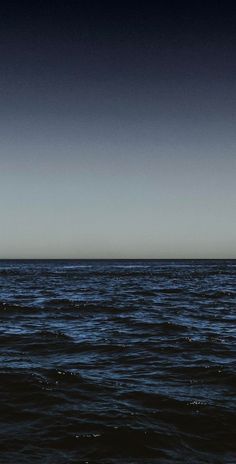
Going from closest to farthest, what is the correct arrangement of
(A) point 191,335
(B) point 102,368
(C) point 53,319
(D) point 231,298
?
(B) point 102,368 < (A) point 191,335 < (C) point 53,319 < (D) point 231,298

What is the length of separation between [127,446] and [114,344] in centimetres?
687

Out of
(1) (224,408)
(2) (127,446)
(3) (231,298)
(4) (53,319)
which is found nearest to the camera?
(2) (127,446)

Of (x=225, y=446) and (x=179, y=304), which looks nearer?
(x=225, y=446)

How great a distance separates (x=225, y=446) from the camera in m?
6.36

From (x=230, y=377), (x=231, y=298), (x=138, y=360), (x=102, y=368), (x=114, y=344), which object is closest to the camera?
(x=230, y=377)

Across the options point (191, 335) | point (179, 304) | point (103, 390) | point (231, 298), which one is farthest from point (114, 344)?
point (231, 298)

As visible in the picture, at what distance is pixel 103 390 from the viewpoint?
8.86 m

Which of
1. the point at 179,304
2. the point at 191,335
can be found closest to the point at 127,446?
the point at 191,335

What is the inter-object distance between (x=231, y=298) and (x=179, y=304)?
18.3 feet

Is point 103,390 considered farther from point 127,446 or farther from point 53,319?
point 53,319

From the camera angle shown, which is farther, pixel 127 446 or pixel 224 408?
pixel 224 408

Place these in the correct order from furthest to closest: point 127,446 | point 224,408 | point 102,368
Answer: point 102,368 < point 224,408 < point 127,446

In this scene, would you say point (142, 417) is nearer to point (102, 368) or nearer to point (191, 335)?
point (102, 368)

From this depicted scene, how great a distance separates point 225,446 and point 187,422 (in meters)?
1.00
